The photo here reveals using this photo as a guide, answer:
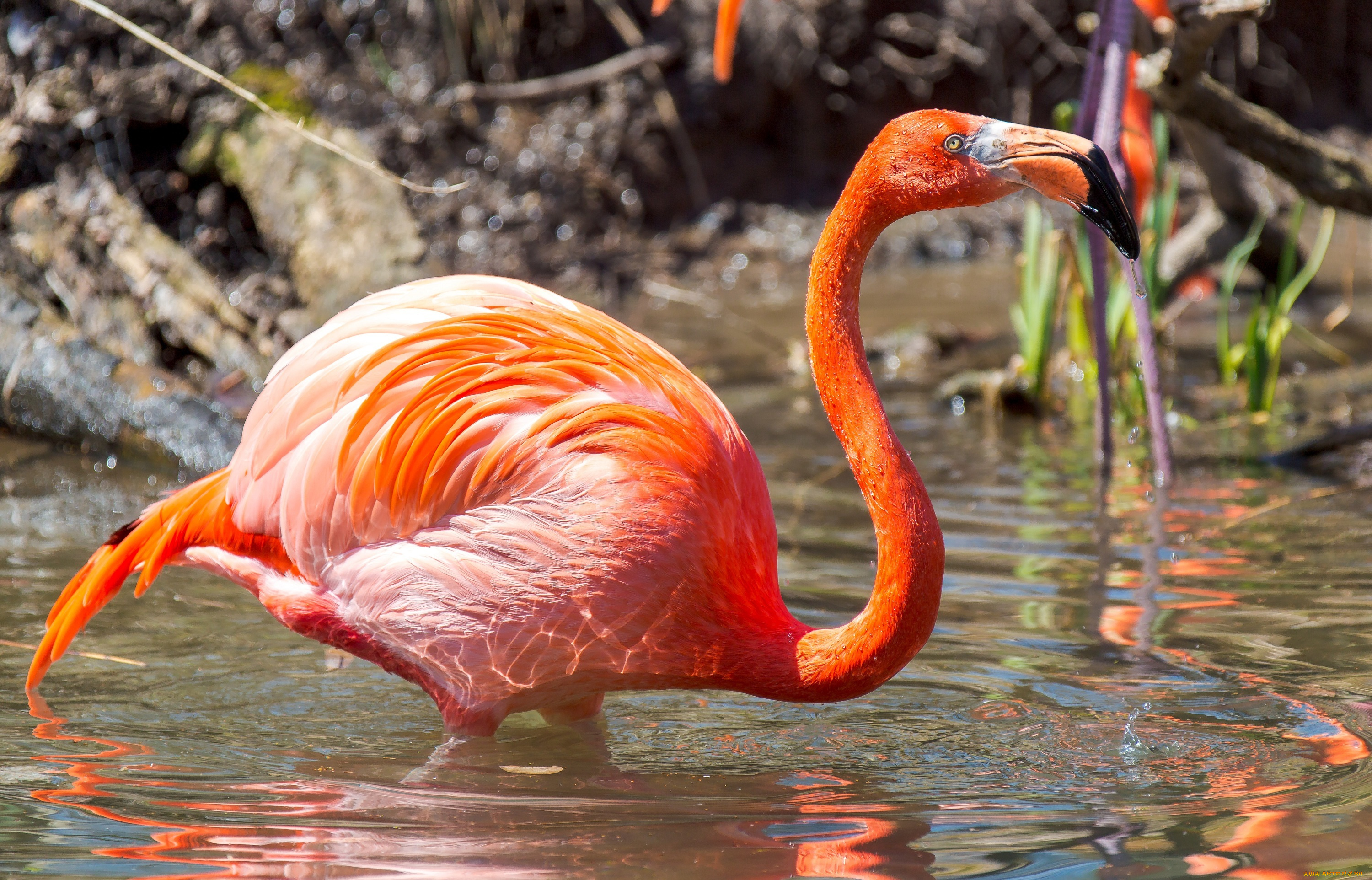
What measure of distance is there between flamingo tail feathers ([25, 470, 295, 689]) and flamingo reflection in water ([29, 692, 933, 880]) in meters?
0.43

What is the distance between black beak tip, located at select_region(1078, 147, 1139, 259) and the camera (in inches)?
101

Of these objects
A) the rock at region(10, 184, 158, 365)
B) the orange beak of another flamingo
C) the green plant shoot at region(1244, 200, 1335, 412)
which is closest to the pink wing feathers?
the orange beak of another flamingo

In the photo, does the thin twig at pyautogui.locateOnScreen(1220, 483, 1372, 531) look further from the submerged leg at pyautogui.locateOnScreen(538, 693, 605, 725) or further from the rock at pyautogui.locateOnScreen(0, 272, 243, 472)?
the rock at pyautogui.locateOnScreen(0, 272, 243, 472)

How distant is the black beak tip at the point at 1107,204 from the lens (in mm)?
2572

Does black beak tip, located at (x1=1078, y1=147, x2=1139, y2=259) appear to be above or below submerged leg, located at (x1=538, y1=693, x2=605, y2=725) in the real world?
above

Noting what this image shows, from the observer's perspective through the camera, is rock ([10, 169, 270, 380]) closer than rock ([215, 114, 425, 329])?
Yes

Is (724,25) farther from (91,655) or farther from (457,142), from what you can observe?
(457,142)

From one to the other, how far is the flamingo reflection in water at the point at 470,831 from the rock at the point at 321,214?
3.64 m

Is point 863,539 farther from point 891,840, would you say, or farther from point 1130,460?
point 891,840

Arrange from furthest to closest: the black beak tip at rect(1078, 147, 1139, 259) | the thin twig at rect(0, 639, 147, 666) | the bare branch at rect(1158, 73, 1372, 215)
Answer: the bare branch at rect(1158, 73, 1372, 215) < the thin twig at rect(0, 639, 147, 666) < the black beak tip at rect(1078, 147, 1139, 259)

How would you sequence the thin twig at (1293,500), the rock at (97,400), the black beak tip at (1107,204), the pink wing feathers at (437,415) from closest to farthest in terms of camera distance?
the black beak tip at (1107,204), the pink wing feathers at (437,415), the thin twig at (1293,500), the rock at (97,400)

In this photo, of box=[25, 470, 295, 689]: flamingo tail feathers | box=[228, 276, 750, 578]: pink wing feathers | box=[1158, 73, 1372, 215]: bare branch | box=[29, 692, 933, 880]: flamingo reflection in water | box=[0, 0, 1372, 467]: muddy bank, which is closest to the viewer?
box=[29, 692, 933, 880]: flamingo reflection in water

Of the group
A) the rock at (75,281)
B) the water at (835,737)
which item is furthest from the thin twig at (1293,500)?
the rock at (75,281)

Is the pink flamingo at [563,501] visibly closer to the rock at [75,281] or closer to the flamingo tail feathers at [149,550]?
the flamingo tail feathers at [149,550]
